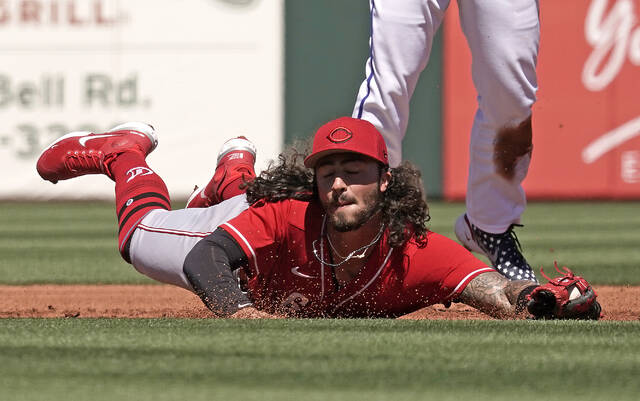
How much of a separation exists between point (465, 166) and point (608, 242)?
3538 millimetres

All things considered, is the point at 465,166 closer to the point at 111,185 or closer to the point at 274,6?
the point at 274,6

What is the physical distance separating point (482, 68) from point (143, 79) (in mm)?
7545

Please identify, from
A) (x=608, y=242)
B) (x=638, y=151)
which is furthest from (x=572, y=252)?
(x=638, y=151)

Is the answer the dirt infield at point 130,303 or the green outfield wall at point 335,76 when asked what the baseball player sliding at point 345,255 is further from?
the green outfield wall at point 335,76

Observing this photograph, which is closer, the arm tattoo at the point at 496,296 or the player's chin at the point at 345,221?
the player's chin at the point at 345,221

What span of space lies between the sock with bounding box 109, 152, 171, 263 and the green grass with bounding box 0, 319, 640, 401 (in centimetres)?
106

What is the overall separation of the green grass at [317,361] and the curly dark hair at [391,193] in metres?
0.52

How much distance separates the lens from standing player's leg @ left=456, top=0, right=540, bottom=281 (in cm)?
364

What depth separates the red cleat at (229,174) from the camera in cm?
430

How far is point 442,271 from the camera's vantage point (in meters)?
3.40

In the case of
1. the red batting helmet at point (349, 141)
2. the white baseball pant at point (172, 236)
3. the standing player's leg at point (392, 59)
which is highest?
the standing player's leg at point (392, 59)

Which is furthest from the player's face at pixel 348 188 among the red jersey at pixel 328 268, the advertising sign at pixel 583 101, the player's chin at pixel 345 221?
the advertising sign at pixel 583 101

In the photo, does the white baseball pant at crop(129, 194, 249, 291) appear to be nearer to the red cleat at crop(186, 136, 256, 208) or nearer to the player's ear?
the red cleat at crop(186, 136, 256, 208)

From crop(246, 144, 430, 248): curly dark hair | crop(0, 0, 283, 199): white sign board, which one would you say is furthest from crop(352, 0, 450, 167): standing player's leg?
crop(0, 0, 283, 199): white sign board
